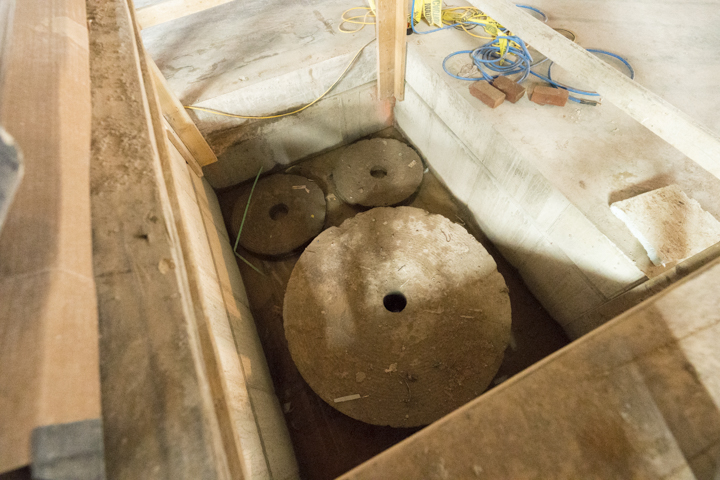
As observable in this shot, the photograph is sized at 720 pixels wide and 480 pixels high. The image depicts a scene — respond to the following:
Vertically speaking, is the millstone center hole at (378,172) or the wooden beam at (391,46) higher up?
the wooden beam at (391,46)

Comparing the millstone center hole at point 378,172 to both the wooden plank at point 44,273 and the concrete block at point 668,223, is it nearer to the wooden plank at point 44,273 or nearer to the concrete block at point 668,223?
the concrete block at point 668,223

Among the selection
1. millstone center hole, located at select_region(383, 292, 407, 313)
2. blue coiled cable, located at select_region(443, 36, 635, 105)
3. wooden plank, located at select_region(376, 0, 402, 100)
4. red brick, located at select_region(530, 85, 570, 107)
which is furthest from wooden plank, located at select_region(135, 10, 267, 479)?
red brick, located at select_region(530, 85, 570, 107)

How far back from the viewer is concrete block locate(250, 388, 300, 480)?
7.47 feet

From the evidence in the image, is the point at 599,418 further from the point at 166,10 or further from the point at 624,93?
the point at 166,10

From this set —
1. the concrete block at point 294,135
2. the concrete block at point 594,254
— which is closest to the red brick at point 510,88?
the concrete block at point 594,254

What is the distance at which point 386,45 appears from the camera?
129 inches

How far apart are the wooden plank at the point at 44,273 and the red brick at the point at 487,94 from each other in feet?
9.72

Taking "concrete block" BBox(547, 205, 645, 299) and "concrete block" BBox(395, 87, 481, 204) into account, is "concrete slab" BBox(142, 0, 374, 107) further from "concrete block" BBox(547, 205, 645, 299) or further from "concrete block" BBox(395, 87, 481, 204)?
"concrete block" BBox(547, 205, 645, 299)

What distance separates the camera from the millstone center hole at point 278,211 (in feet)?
12.7

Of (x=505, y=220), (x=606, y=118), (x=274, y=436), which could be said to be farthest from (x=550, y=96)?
(x=274, y=436)

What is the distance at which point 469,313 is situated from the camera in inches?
106

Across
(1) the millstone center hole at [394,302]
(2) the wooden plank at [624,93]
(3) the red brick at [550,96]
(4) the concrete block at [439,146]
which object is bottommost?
(1) the millstone center hole at [394,302]

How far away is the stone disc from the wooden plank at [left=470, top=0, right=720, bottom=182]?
2505 mm

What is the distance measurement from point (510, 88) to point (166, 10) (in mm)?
2938
